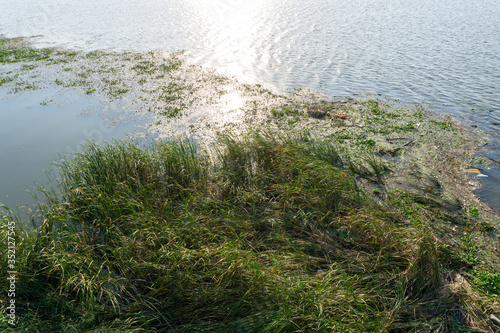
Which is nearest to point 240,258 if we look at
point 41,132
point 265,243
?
point 265,243

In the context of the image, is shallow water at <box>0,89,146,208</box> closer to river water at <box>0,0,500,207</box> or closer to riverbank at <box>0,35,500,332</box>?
riverbank at <box>0,35,500,332</box>

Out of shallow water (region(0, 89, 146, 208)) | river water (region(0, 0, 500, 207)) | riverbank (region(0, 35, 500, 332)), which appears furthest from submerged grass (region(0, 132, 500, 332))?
river water (region(0, 0, 500, 207))

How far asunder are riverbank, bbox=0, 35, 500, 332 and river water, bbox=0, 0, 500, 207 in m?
2.52

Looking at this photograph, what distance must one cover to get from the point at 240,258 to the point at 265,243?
106 cm

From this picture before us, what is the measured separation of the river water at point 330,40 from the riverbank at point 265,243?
99.2 inches

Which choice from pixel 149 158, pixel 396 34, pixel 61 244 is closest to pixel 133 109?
pixel 149 158

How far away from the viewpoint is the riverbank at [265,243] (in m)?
4.12

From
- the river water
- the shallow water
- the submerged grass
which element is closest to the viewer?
the submerged grass

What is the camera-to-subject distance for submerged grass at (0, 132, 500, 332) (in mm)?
4078

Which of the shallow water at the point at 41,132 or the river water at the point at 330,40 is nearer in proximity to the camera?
the shallow water at the point at 41,132

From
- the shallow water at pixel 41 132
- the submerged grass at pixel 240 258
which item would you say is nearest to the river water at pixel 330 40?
the submerged grass at pixel 240 258

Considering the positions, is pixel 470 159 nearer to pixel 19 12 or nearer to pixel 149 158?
pixel 149 158

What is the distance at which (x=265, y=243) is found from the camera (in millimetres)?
5496

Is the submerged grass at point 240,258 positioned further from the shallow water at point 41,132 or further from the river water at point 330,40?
the river water at point 330,40
